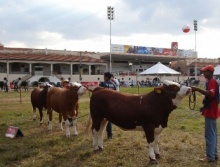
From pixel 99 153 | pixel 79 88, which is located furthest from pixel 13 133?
pixel 99 153

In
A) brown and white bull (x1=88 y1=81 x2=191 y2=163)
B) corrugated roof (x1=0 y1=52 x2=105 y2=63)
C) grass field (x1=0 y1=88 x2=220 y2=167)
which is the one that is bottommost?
grass field (x1=0 y1=88 x2=220 y2=167)

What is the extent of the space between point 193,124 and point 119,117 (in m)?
5.79

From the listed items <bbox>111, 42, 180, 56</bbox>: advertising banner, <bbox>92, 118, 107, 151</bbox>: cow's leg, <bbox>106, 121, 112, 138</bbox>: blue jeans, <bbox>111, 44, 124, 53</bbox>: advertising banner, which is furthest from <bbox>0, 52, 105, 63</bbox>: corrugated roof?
<bbox>92, 118, 107, 151</bbox>: cow's leg

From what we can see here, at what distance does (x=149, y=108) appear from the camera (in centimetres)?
690

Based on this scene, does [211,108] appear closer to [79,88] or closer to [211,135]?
[211,135]

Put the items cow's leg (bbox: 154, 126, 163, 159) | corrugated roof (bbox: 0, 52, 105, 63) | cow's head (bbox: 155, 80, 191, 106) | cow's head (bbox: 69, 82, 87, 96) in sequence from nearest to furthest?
cow's head (bbox: 155, 80, 191, 106) < cow's leg (bbox: 154, 126, 163, 159) < cow's head (bbox: 69, 82, 87, 96) < corrugated roof (bbox: 0, 52, 105, 63)

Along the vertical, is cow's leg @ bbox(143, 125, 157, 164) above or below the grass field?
above

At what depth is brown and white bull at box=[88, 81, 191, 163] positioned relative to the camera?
686 cm

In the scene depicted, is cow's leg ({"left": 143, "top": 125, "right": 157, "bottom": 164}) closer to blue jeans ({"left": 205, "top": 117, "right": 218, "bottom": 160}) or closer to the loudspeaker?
blue jeans ({"left": 205, "top": 117, "right": 218, "bottom": 160})

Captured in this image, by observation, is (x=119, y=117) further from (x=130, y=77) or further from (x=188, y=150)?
(x=130, y=77)

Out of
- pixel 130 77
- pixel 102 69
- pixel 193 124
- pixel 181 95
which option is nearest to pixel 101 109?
pixel 181 95

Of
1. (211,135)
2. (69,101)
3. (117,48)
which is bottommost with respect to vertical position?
(211,135)

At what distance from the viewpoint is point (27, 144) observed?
902 cm

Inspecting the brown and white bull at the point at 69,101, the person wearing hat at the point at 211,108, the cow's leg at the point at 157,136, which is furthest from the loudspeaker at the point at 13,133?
the person wearing hat at the point at 211,108
